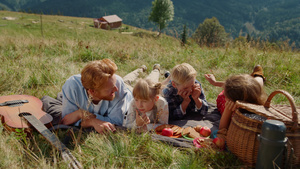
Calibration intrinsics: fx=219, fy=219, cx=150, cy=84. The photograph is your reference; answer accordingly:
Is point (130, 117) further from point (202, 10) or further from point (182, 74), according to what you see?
point (202, 10)

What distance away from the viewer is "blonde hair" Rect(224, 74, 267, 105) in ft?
8.25

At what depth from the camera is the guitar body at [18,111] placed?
2809 mm

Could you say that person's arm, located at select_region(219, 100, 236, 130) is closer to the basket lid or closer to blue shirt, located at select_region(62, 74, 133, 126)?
the basket lid

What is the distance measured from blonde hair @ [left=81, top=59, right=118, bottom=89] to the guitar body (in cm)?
86

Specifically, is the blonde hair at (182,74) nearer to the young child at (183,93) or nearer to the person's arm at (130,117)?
the young child at (183,93)

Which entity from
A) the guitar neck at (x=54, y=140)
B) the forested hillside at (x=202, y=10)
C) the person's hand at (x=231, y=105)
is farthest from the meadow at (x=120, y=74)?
the forested hillside at (x=202, y=10)

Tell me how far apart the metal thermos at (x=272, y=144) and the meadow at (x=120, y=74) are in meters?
0.35

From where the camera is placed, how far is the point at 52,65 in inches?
211

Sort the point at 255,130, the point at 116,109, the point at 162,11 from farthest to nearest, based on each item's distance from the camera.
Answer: the point at 162,11 → the point at 116,109 → the point at 255,130

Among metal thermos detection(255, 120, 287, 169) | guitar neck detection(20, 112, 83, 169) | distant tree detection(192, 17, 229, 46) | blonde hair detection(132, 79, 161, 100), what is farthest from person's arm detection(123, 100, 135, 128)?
distant tree detection(192, 17, 229, 46)

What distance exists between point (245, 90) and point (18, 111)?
10.0 feet

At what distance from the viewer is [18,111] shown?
123 inches

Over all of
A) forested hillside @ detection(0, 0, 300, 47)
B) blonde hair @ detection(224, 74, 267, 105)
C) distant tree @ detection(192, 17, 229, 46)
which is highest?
forested hillside @ detection(0, 0, 300, 47)

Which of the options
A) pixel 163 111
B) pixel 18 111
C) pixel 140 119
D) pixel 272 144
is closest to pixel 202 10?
pixel 163 111
